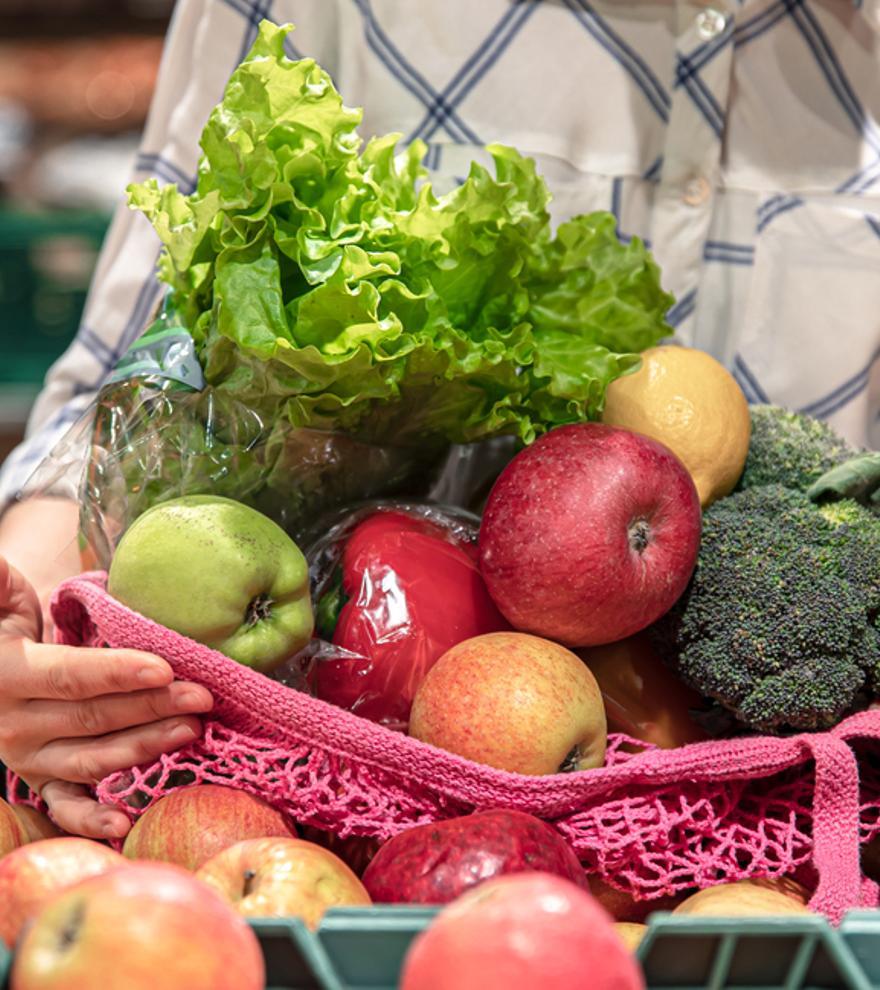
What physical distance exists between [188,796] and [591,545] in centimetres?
32

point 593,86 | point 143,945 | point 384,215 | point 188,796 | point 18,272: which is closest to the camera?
point 143,945

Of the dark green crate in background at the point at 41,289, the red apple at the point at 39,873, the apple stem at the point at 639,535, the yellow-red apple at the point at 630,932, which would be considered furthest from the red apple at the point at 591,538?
the dark green crate in background at the point at 41,289

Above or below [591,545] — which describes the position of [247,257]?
above

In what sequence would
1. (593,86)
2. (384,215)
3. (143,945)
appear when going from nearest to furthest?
(143,945), (384,215), (593,86)

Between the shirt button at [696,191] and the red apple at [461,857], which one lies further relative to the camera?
the shirt button at [696,191]

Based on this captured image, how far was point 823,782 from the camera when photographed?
2.38ft

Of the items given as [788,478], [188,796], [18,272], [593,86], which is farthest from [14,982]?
[18,272]

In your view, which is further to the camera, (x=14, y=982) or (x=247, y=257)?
(x=247, y=257)

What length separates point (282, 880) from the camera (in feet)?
1.93

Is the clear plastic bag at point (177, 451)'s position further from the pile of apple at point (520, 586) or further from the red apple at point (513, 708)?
the red apple at point (513, 708)

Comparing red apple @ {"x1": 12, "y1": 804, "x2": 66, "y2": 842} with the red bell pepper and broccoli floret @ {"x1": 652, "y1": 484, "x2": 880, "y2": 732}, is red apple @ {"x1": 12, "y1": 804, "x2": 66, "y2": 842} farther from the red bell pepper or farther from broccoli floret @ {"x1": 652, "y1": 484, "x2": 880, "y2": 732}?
broccoli floret @ {"x1": 652, "y1": 484, "x2": 880, "y2": 732}

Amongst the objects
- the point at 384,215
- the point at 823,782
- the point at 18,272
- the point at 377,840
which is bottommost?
the point at 18,272

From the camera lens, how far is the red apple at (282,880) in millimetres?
573

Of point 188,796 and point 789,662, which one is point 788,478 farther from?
point 188,796
